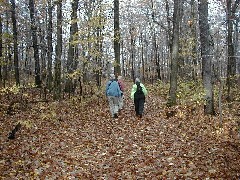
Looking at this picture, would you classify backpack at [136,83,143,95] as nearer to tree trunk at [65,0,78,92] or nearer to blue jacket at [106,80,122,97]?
blue jacket at [106,80,122,97]

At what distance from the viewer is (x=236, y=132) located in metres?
11.3

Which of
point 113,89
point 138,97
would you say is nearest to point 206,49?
point 138,97

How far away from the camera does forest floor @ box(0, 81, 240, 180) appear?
8.52 m

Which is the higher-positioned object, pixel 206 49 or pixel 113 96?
pixel 206 49

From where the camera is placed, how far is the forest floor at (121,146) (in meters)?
8.52

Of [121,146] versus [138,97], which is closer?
[121,146]

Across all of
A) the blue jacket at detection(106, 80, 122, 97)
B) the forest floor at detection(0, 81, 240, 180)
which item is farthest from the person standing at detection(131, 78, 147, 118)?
the blue jacket at detection(106, 80, 122, 97)

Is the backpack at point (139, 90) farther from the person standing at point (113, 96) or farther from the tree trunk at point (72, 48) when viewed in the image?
the tree trunk at point (72, 48)

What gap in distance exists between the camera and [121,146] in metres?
10.9

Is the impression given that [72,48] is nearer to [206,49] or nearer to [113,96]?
[113,96]

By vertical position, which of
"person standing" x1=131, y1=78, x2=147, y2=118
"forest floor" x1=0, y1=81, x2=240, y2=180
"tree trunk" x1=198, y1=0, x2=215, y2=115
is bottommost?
"forest floor" x1=0, y1=81, x2=240, y2=180

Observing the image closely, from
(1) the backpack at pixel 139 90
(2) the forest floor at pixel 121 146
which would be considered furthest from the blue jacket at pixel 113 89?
(2) the forest floor at pixel 121 146

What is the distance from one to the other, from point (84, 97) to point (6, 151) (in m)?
9.60

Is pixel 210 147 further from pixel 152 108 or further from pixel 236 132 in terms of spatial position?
pixel 152 108
